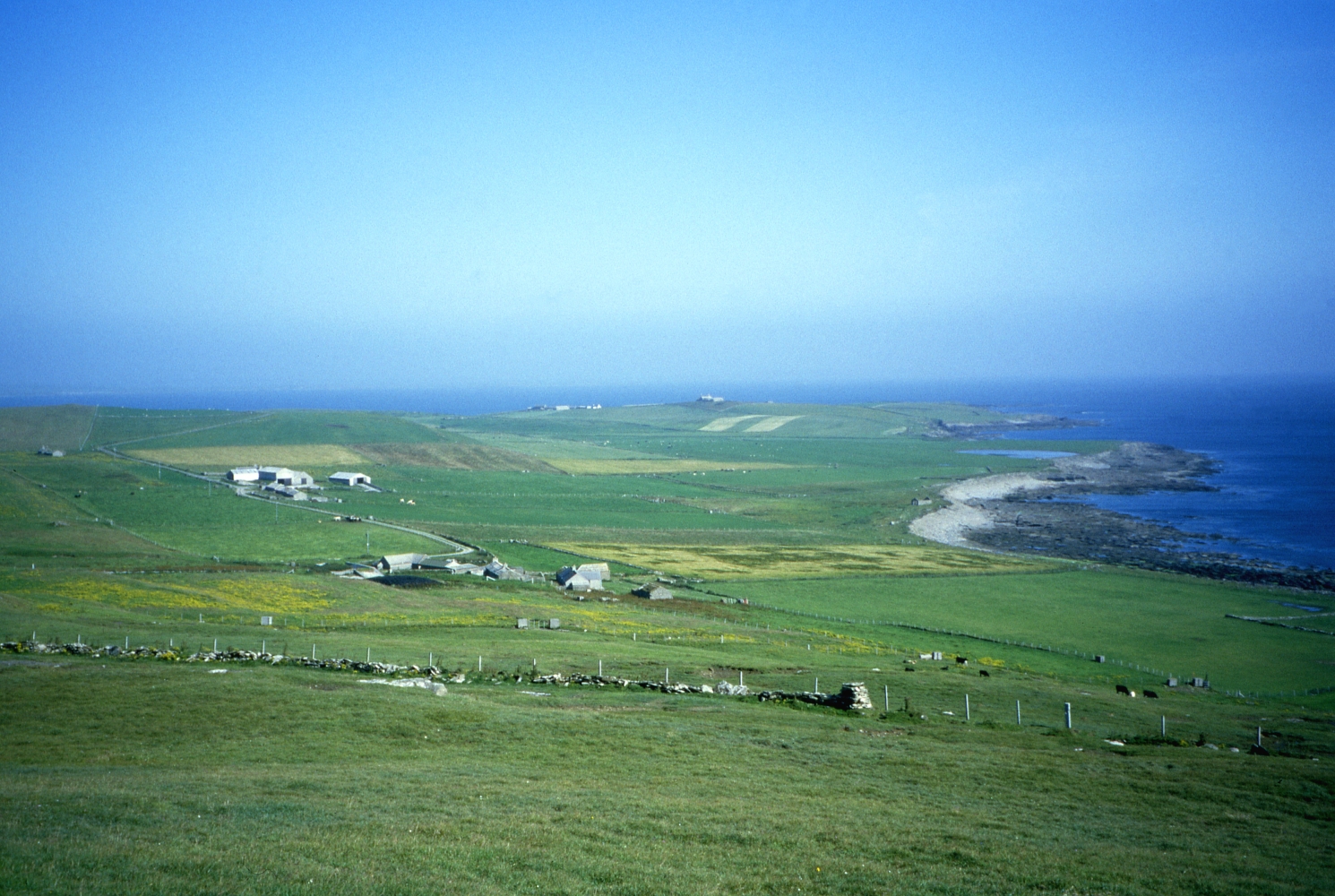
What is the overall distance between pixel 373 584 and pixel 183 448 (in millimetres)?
90771

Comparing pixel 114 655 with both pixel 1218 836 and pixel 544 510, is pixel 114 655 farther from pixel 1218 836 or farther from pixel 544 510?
pixel 544 510

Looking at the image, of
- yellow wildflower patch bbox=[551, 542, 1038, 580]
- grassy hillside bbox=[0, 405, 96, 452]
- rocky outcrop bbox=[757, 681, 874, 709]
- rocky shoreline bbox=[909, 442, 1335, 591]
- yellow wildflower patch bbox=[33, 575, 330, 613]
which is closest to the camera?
rocky outcrop bbox=[757, 681, 874, 709]

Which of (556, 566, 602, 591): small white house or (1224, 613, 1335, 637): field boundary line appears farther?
(556, 566, 602, 591): small white house

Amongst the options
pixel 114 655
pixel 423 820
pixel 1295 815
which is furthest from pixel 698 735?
pixel 114 655

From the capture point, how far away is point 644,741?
21828 millimetres

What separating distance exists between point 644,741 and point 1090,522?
93.1 meters

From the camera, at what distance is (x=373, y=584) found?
54.8m

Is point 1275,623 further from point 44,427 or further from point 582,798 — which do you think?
point 44,427

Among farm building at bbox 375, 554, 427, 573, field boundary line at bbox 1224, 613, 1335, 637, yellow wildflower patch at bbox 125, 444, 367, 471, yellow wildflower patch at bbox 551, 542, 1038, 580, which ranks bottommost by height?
field boundary line at bbox 1224, 613, 1335, 637

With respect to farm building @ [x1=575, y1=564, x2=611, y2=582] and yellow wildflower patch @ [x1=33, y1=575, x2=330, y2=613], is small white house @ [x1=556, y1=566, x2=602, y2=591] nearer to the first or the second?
farm building @ [x1=575, y1=564, x2=611, y2=582]

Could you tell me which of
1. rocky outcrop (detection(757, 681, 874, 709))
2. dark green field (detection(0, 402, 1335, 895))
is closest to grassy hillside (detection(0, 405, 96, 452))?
dark green field (detection(0, 402, 1335, 895))

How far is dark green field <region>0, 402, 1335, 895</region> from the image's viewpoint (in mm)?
12945

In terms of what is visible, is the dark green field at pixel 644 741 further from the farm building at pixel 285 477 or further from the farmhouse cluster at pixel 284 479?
the farm building at pixel 285 477

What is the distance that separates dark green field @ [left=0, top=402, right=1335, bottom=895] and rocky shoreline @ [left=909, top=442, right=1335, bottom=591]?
Result: 902 cm
